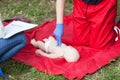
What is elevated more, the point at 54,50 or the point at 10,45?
the point at 10,45

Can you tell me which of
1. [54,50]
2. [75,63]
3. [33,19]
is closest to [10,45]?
[54,50]

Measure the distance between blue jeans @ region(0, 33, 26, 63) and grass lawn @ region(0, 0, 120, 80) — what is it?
0.21m

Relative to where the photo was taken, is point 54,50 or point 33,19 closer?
point 54,50

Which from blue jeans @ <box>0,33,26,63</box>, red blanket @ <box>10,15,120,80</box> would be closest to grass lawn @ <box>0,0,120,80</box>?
red blanket @ <box>10,15,120,80</box>

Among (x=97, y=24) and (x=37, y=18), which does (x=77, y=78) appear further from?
(x=37, y=18)

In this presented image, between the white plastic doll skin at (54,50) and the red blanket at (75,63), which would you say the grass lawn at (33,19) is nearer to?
the red blanket at (75,63)

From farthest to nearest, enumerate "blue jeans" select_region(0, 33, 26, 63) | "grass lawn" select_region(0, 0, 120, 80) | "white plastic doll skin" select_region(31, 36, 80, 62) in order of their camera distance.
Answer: "white plastic doll skin" select_region(31, 36, 80, 62) → "grass lawn" select_region(0, 0, 120, 80) → "blue jeans" select_region(0, 33, 26, 63)

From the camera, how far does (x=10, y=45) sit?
2.96 m

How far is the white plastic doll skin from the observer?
3193mm

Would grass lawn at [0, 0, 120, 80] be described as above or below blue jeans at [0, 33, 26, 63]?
below

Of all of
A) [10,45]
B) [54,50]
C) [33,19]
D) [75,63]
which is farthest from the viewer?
[33,19]

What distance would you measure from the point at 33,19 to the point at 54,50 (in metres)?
0.90

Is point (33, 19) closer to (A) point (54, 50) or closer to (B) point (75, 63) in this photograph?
(A) point (54, 50)

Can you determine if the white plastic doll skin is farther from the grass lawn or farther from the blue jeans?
Answer: the blue jeans
